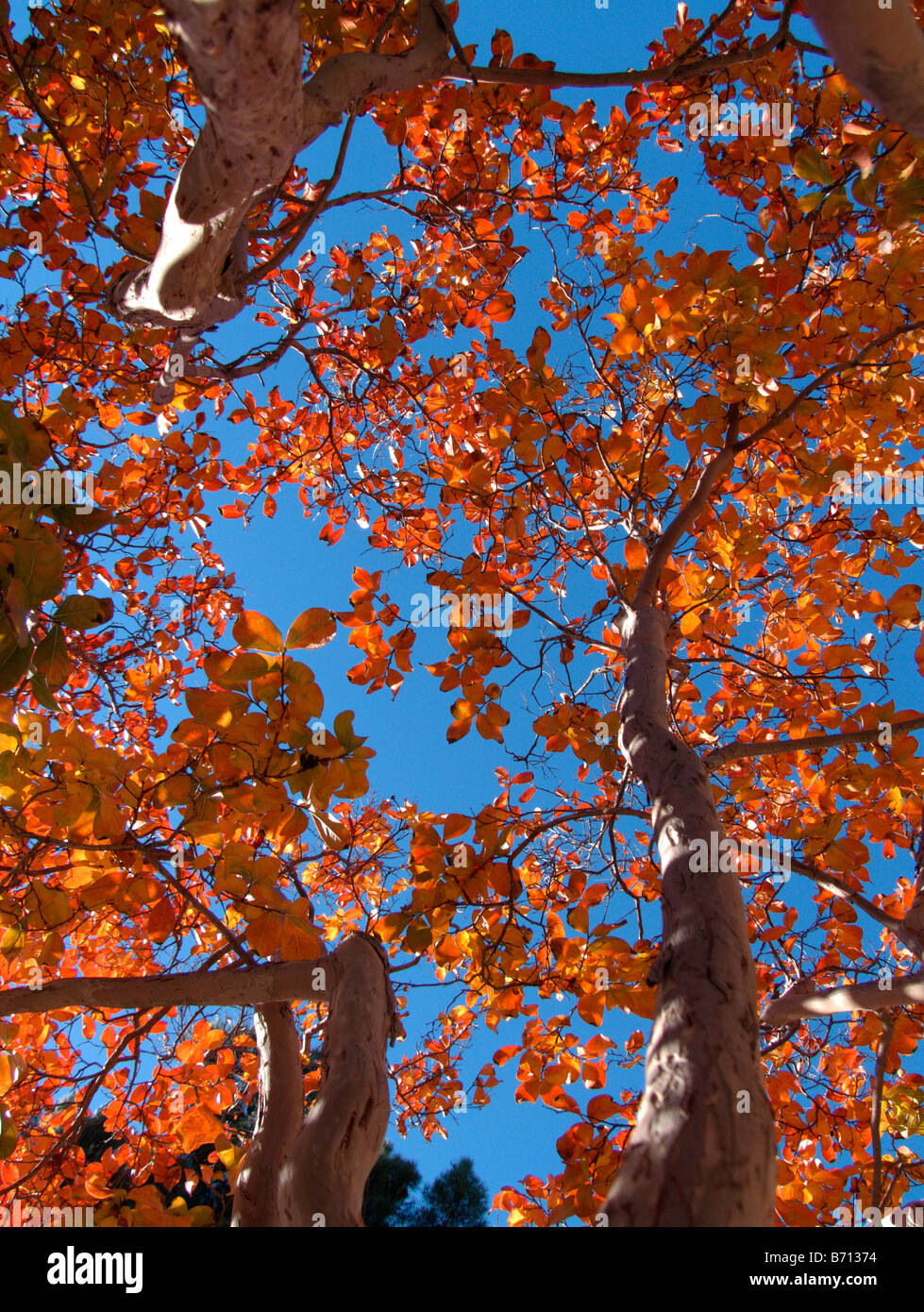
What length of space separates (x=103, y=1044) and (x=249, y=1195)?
2.39 m

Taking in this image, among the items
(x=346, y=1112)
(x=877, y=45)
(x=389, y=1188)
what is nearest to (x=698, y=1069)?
(x=346, y=1112)

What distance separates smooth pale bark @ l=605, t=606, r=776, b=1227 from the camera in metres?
0.94

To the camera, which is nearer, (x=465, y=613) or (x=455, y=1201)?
(x=465, y=613)

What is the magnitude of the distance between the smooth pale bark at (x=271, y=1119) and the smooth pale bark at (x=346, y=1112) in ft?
1.05

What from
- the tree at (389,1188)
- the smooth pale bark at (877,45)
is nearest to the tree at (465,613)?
the smooth pale bark at (877,45)

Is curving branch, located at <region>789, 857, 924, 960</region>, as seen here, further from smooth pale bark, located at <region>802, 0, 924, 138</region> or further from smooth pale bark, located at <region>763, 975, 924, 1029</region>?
smooth pale bark, located at <region>802, 0, 924, 138</region>

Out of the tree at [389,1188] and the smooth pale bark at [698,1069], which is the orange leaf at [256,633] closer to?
the smooth pale bark at [698,1069]

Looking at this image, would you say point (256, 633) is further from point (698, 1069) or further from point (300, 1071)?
point (300, 1071)

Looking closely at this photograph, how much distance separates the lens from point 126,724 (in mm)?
4508

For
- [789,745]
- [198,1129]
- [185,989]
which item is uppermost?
[789,745]

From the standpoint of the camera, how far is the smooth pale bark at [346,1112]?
1280 mm

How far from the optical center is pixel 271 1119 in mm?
2010

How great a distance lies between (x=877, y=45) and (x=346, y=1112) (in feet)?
7.42

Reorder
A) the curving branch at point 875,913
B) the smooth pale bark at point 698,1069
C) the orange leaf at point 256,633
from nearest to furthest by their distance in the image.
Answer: the smooth pale bark at point 698,1069
the orange leaf at point 256,633
the curving branch at point 875,913
